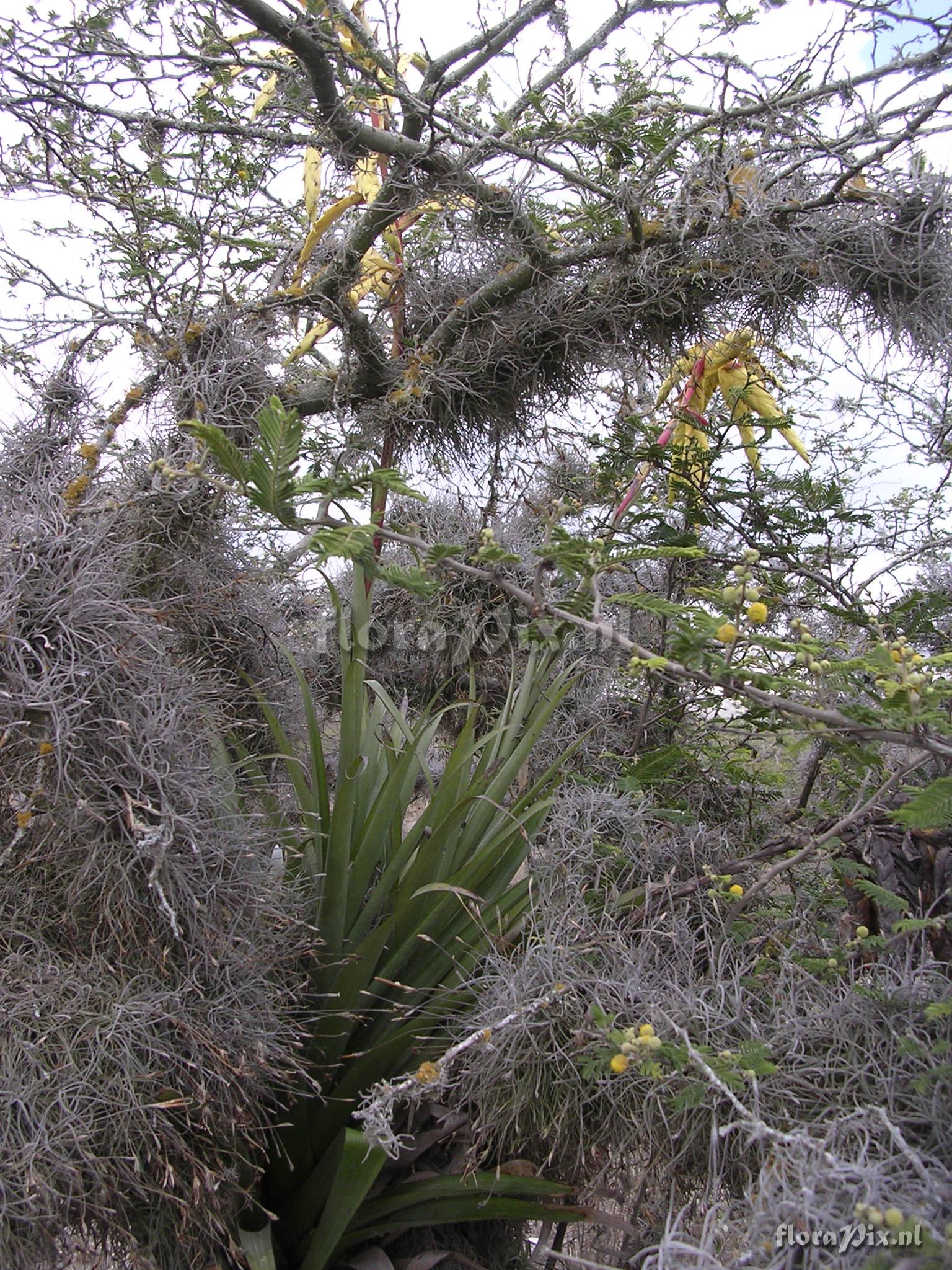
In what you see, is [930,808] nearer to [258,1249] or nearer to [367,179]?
[258,1249]

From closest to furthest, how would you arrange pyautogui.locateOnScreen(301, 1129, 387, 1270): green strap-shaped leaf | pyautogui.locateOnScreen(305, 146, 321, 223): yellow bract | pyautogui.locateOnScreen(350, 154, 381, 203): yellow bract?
pyautogui.locateOnScreen(301, 1129, 387, 1270): green strap-shaped leaf < pyautogui.locateOnScreen(350, 154, 381, 203): yellow bract < pyautogui.locateOnScreen(305, 146, 321, 223): yellow bract

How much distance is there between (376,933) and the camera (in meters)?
1.27

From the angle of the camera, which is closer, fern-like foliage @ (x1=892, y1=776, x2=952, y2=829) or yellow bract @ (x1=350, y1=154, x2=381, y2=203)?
fern-like foliage @ (x1=892, y1=776, x2=952, y2=829)

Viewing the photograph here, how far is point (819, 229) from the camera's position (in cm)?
132

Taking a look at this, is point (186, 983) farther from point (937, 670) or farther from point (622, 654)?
point (622, 654)

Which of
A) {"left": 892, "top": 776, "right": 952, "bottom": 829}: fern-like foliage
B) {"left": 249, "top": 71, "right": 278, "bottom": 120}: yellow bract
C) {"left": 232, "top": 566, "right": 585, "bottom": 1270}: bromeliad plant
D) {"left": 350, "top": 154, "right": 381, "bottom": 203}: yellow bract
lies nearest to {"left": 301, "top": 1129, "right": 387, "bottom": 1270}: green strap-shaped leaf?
{"left": 232, "top": 566, "right": 585, "bottom": 1270}: bromeliad plant

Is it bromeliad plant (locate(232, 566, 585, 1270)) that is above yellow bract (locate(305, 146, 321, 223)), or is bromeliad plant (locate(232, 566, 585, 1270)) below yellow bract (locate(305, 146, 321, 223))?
below

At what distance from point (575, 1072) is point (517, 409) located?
A: 4.05ft

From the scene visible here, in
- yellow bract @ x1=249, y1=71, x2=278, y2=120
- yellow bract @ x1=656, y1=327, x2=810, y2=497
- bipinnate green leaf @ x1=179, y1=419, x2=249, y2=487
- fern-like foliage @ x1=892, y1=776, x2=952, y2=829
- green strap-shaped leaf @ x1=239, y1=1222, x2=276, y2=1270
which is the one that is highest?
yellow bract @ x1=249, y1=71, x2=278, y2=120

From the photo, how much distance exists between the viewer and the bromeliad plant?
1165 millimetres

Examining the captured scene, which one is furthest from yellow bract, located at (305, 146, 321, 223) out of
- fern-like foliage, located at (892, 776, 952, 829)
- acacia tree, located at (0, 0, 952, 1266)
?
fern-like foliage, located at (892, 776, 952, 829)

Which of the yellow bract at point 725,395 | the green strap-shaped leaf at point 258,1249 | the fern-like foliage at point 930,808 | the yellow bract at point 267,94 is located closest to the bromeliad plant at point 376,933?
the green strap-shaped leaf at point 258,1249

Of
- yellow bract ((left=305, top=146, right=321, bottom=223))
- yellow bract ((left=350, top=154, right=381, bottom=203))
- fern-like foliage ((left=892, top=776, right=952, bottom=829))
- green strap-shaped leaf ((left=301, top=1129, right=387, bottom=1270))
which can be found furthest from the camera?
yellow bract ((left=305, top=146, right=321, bottom=223))

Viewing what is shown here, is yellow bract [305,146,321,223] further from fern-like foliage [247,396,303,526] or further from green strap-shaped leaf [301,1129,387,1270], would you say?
green strap-shaped leaf [301,1129,387,1270]
